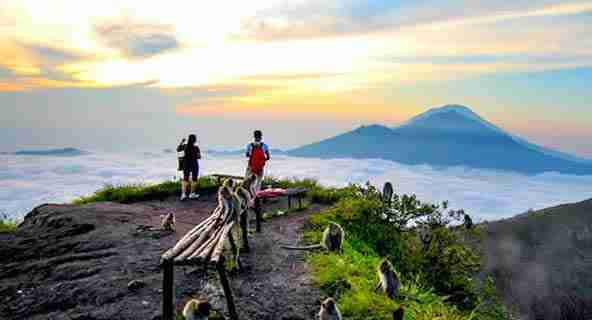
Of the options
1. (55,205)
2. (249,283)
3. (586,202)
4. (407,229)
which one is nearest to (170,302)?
(249,283)

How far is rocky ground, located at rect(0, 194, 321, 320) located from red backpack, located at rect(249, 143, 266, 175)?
8.49ft

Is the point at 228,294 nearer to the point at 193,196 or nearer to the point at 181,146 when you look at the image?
the point at 181,146

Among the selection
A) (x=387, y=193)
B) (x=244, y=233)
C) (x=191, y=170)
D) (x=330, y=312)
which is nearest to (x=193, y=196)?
(x=191, y=170)

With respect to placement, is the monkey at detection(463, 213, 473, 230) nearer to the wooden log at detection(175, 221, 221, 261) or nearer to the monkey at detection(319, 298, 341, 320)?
the wooden log at detection(175, 221, 221, 261)

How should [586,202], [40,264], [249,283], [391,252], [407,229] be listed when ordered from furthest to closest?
[586,202] < [407,229] < [391,252] < [40,264] < [249,283]

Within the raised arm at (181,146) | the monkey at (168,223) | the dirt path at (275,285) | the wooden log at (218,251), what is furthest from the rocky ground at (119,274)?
the raised arm at (181,146)

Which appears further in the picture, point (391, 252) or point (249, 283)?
point (391, 252)

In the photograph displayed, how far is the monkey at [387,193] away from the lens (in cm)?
1604

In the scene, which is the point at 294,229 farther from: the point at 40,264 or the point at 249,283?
the point at 40,264

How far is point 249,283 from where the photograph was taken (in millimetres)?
8523

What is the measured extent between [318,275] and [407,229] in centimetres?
801

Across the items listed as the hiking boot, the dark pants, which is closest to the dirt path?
the dark pants

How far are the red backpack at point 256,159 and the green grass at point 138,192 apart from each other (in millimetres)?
5205

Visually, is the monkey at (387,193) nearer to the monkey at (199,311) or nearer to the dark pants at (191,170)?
the dark pants at (191,170)
